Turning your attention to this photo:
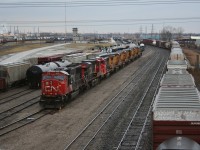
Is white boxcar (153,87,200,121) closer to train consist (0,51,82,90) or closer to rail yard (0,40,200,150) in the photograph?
rail yard (0,40,200,150)

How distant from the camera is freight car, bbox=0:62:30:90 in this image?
35406 millimetres

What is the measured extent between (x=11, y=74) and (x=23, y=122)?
47.8 feet

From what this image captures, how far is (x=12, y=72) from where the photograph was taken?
120 feet

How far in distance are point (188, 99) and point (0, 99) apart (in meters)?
22.7

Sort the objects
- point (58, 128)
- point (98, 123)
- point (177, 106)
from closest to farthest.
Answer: point (177, 106) → point (58, 128) → point (98, 123)

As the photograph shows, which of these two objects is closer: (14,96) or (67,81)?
(67,81)

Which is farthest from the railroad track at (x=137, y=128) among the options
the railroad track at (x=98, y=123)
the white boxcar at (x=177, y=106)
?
the white boxcar at (x=177, y=106)

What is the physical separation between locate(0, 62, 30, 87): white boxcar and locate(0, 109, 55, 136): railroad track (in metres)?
11.0

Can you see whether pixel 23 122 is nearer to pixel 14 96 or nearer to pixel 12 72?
pixel 14 96

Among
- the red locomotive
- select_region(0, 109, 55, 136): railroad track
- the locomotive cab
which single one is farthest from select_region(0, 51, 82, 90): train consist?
select_region(0, 109, 55, 136): railroad track

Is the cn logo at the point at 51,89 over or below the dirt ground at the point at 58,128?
over

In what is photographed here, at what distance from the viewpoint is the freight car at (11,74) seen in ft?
116

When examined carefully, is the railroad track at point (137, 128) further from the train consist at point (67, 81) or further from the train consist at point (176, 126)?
the train consist at point (176, 126)

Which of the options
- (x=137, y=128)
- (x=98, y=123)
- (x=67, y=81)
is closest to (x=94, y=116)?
(x=98, y=123)
